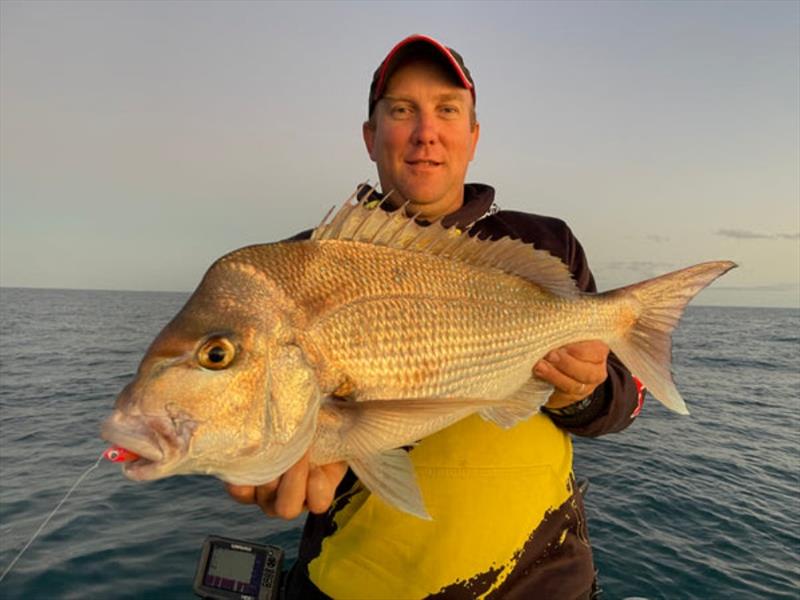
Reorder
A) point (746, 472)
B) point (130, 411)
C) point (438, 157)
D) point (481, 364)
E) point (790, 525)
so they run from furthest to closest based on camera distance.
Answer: point (746, 472), point (790, 525), point (438, 157), point (481, 364), point (130, 411)

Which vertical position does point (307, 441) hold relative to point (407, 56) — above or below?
below

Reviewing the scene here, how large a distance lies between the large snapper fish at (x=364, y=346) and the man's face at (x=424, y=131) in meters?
0.82

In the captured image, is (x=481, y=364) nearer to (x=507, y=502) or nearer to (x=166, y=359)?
(x=507, y=502)

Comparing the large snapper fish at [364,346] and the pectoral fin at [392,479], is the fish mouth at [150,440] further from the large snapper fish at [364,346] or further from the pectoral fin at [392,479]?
the pectoral fin at [392,479]

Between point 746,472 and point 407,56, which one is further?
point 746,472

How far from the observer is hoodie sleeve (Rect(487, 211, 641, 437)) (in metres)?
2.63

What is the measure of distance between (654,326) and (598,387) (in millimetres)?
413

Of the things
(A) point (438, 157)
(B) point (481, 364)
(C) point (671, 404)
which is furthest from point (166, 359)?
(C) point (671, 404)

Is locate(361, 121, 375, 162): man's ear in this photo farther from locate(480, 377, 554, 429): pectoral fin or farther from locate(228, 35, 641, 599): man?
locate(480, 377, 554, 429): pectoral fin

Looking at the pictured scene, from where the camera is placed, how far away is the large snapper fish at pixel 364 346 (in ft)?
5.54

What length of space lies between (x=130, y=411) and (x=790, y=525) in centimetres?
951

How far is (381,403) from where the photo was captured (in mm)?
1868

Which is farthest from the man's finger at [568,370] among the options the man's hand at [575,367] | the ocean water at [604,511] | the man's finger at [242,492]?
the ocean water at [604,511]

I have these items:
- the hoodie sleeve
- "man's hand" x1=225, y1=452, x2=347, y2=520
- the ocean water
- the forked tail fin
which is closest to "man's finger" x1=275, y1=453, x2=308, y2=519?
"man's hand" x1=225, y1=452, x2=347, y2=520
